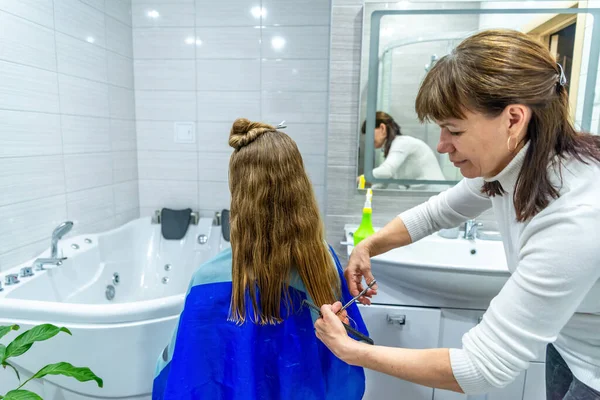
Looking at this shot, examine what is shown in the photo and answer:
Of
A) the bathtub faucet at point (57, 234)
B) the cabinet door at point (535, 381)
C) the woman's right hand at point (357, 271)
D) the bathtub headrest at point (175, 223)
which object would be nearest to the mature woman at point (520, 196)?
the woman's right hand at point (357, 271)

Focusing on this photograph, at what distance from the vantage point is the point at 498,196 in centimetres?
88

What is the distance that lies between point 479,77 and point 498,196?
1.12 feet

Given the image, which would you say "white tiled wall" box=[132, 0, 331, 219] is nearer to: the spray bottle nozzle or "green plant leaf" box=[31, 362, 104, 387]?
the spray bottle nozzle

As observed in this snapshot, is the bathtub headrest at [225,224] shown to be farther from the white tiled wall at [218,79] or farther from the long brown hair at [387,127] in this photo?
the long brown hair at [387,127]

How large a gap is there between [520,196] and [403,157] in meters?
1.12

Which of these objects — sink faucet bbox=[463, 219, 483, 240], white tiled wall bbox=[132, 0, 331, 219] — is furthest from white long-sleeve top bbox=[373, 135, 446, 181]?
white tiled wall bbox=[132, 0, 331, 219]

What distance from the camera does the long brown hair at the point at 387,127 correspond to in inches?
70.1

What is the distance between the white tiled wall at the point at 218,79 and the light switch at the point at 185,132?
0.09 feet

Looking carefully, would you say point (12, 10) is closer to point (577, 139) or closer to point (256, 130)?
point (256, 130)

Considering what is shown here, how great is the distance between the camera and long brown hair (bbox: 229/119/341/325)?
880 millimetres

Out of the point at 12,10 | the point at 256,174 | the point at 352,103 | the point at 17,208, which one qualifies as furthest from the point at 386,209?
the point at 12,10

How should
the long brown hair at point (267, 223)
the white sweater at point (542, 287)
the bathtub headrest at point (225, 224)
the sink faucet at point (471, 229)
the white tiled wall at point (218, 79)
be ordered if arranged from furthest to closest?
the bathtub headrest at point (225, 224), the white tiled wall at point (218, 79), the sink faucet at point (471, 229), the long brown hair at point (267, 223), the white sweater at point (542, 287)

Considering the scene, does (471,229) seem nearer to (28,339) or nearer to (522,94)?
(522,94)

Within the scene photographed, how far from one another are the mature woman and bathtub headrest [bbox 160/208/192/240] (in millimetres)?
1795
